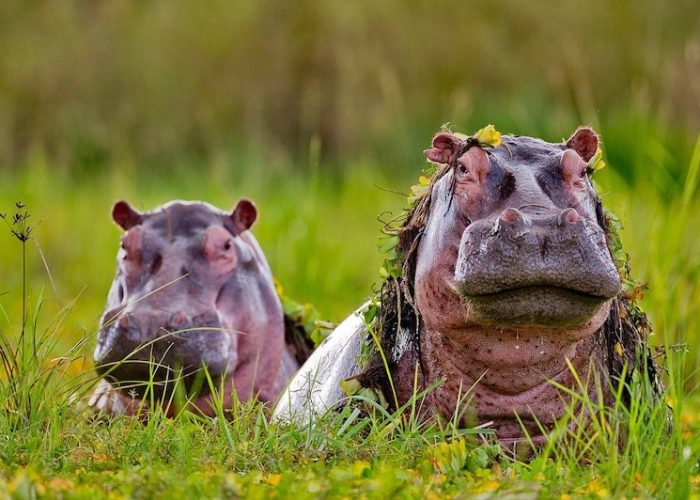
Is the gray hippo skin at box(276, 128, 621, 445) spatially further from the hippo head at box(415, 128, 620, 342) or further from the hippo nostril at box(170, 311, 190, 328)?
the hippo nostril at box(170, 311, 190, 328)

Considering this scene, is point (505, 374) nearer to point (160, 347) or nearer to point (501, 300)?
point (501, 300)

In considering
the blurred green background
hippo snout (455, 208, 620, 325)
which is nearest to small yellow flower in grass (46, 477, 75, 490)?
hippo snout (455, 208, 620, 325)

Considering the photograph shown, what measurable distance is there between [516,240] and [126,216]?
2.59 meters

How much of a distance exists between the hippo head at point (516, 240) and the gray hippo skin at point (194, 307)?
4.33ft

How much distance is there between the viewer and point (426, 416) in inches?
166

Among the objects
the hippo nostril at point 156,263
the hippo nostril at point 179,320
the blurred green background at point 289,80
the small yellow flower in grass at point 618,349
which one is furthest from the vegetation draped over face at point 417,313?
the blurred green background at point 289,80

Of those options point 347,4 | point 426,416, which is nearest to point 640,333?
point 426,416

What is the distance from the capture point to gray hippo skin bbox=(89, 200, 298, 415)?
5.17 m

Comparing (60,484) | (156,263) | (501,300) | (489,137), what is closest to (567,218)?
(501,300)

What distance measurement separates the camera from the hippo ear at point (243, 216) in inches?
236

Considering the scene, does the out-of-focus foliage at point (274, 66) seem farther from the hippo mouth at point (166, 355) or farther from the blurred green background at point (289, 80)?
the hippo mouth at point (166, 355)

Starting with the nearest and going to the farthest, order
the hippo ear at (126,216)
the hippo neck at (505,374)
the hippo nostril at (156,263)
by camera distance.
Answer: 1. the hippo neck at (505,374)
2. the hippo nostril at (156,263)
3. the hippo ear at (126,216)

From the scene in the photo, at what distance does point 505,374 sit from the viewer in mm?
4055

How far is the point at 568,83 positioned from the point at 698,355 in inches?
320
